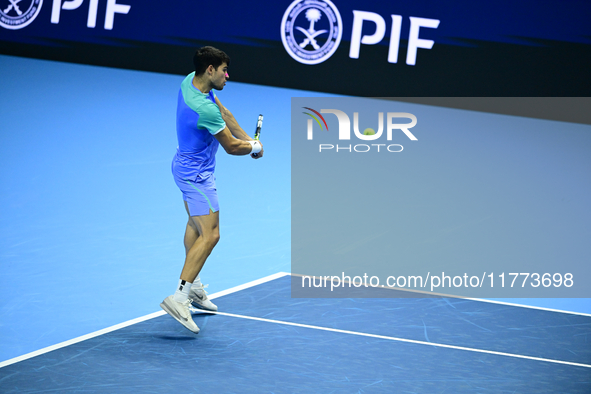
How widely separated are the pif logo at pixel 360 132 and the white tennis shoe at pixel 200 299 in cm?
531

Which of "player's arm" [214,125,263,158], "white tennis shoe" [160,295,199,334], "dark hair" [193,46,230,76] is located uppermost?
"dark hair" [193,46,230,76]

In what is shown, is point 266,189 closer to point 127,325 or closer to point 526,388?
point 127,325

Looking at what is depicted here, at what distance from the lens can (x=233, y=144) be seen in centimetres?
517

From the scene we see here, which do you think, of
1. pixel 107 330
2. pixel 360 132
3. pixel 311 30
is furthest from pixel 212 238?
pixel 311 30

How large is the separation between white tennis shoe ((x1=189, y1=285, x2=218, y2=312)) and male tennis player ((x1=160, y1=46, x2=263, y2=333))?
0.09 metres

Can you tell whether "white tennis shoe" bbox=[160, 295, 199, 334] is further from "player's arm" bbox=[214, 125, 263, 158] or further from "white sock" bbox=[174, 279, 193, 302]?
"player's arm" bbox=[214, 125, 263, 158]

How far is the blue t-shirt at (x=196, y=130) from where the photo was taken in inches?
201

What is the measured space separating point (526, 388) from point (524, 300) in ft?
6.76

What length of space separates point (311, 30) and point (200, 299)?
27.9 feet

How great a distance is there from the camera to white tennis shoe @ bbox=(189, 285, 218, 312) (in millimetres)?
5531

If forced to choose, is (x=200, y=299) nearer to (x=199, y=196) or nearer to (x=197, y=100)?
(x=199, y=196)

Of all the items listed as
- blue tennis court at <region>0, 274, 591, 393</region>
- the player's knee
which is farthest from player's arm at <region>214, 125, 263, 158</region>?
blue tennis court at <region>0, 274, 591, 393</region>

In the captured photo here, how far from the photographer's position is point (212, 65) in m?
5.15

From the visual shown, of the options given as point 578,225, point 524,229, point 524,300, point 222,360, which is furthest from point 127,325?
point 578,225
